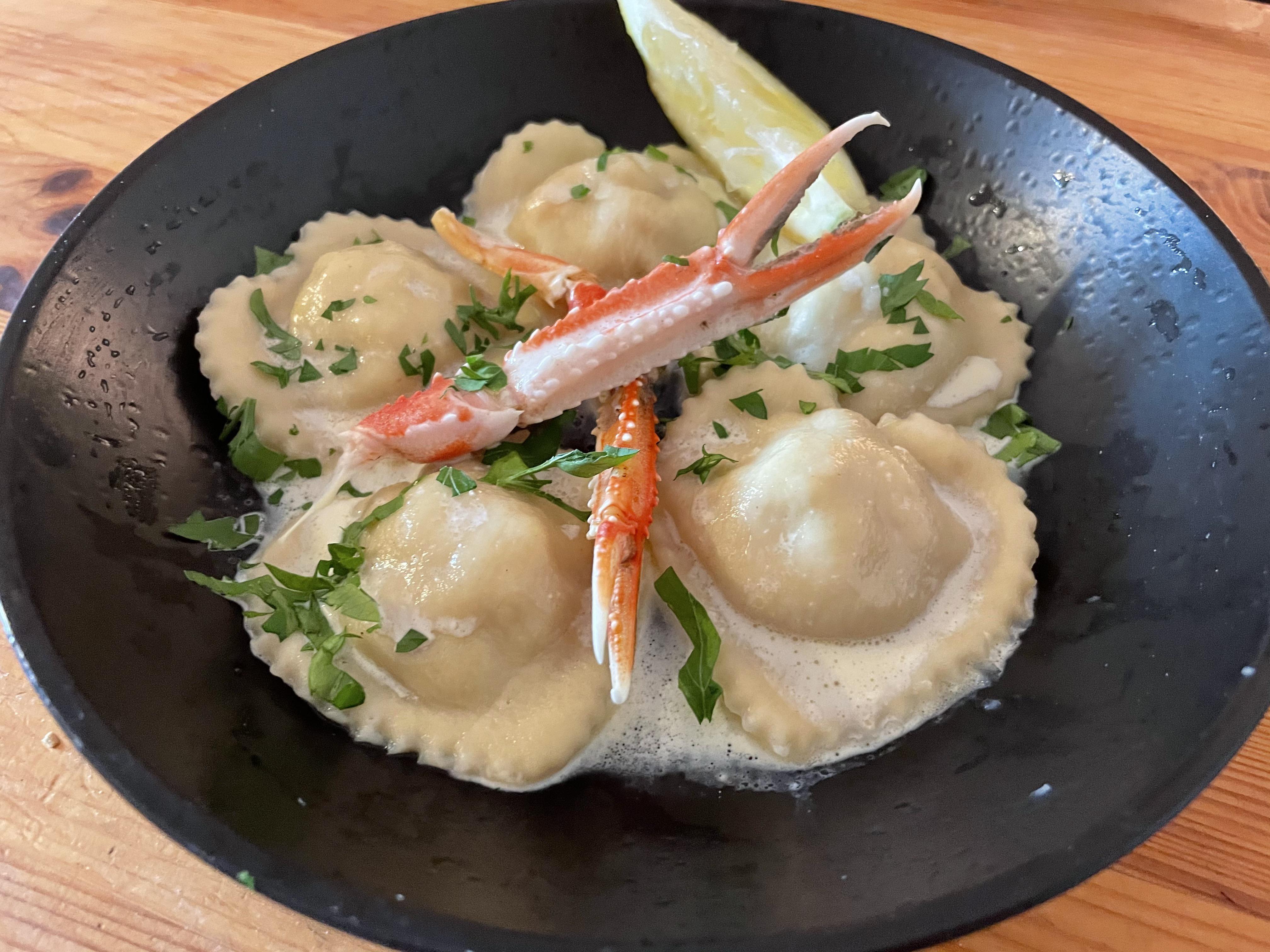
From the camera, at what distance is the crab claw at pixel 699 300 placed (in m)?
0.99

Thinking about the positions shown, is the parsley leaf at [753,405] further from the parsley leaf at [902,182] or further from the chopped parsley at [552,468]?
the parsley leaf at [902,182]

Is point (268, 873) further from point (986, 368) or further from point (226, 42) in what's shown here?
point (226, 42)

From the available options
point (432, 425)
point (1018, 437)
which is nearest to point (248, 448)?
point (432, 425)

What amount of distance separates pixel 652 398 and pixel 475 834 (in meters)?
0.56

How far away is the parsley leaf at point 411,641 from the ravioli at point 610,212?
651mm

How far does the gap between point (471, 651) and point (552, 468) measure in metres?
0.23

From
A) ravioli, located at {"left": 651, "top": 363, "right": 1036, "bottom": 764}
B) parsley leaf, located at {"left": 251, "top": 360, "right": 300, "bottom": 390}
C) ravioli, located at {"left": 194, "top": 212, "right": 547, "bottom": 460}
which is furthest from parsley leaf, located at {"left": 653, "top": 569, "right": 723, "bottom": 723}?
parsley leaf, located at {"left": 251, "top": 360, "right": 300, "bottom": 390}

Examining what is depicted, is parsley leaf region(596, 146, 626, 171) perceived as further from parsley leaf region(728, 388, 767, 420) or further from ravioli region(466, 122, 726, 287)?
parsley leaf region(728, 388, 767, 420)

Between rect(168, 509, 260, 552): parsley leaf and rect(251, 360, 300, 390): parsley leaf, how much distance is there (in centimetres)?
19

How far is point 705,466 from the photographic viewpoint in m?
1.08

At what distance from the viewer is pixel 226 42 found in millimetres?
1738

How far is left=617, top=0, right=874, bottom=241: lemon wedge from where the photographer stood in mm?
1358

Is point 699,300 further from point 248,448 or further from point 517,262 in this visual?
point 248,448

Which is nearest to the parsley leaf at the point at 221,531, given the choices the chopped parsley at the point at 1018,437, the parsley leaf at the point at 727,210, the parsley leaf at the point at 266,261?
the parsley leaf at the point at 266,261
